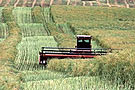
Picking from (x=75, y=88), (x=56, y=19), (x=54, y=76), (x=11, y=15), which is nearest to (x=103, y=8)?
(x=56, y=19)

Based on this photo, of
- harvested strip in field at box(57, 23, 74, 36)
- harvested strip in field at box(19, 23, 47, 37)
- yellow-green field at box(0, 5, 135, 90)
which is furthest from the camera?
harvested strip in field at box(57, 23, 74, 36)

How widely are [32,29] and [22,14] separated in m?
8.83

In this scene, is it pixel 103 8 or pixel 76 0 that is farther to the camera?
pixel 76 0

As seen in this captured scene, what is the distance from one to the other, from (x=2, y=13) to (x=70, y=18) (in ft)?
27.1

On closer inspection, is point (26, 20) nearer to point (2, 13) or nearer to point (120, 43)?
point (2, 13)

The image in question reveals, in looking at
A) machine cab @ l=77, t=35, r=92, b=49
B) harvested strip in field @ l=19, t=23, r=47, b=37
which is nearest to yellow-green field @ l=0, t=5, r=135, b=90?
harvested strip in field @ l=19, t=23, r=47, b=37

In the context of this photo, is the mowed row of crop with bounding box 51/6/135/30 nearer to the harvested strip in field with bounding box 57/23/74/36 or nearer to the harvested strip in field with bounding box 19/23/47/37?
the harvested strip in field with bounding box 57/23/74/36

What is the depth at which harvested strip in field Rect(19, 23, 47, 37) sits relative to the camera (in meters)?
38.4

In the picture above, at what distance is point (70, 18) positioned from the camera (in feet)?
155

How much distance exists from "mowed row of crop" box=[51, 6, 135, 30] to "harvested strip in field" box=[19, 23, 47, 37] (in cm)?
323

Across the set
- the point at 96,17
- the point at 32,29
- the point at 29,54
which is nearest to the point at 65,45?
the point at 29,54

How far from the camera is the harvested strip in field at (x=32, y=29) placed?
38.4 metres

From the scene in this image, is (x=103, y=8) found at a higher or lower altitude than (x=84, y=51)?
lower

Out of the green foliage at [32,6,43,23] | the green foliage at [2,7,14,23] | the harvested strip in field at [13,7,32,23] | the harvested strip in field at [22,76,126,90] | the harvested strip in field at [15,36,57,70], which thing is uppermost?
the harvested strip in field at [22,76,126,90]
